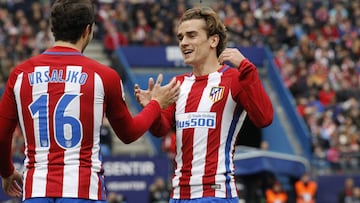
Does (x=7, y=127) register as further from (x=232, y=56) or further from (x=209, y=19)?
(x=209, y=19)

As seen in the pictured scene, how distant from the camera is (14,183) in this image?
651 centimetres

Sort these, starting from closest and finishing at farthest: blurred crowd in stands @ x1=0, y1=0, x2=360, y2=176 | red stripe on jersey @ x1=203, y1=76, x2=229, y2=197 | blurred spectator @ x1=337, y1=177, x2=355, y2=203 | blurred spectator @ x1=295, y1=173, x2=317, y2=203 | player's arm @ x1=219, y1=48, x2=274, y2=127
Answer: player's arm @ x1=219, y1=48, x2=274, y2=127 < red stripe on jersey @ x1=203, y1=76, x2=229, y2=197 < blurred spectator @ x1=295, y1=173, x2=317, y2=203 < blurred spectator @ x1=337, y1=177, x2=355, y2=203 < blurred crowd in stands @ x1=0, y1=0, x2=360, y2=176

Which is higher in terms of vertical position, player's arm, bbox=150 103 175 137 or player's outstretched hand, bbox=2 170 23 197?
player's arm, bbox=150 103 175 137

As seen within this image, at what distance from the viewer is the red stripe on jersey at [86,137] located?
592 centimetres

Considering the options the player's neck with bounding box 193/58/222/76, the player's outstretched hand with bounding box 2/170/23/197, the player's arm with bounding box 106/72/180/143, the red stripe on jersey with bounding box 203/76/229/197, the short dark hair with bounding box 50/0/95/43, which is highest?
the short dark hair with bounding box 50/0/95/43

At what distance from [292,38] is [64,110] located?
76.7 feet

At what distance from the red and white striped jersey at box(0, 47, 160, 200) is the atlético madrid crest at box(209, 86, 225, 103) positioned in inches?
47.6

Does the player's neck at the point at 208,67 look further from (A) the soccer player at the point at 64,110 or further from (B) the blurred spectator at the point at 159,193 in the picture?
(B) the blurred spectator at the point at 159,193

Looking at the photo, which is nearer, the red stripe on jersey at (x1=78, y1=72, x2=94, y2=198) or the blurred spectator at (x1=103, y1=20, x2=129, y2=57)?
the red stripe on jersey at (x1=78, y1=72, x2=94, y2=198)

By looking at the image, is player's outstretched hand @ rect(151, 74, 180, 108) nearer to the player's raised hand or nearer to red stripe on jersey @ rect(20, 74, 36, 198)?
the player's raised hand

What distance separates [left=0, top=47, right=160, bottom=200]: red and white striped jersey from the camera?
590cm

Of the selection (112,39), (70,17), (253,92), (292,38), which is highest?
(292,38)

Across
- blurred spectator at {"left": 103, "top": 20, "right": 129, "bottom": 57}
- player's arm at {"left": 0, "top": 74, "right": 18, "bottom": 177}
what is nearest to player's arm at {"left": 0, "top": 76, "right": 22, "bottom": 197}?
player's arm at {"left": 0, "top": 74, "right": 18, "bottom": 177}

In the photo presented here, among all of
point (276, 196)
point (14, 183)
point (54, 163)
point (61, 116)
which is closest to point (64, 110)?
point (61, 116)
